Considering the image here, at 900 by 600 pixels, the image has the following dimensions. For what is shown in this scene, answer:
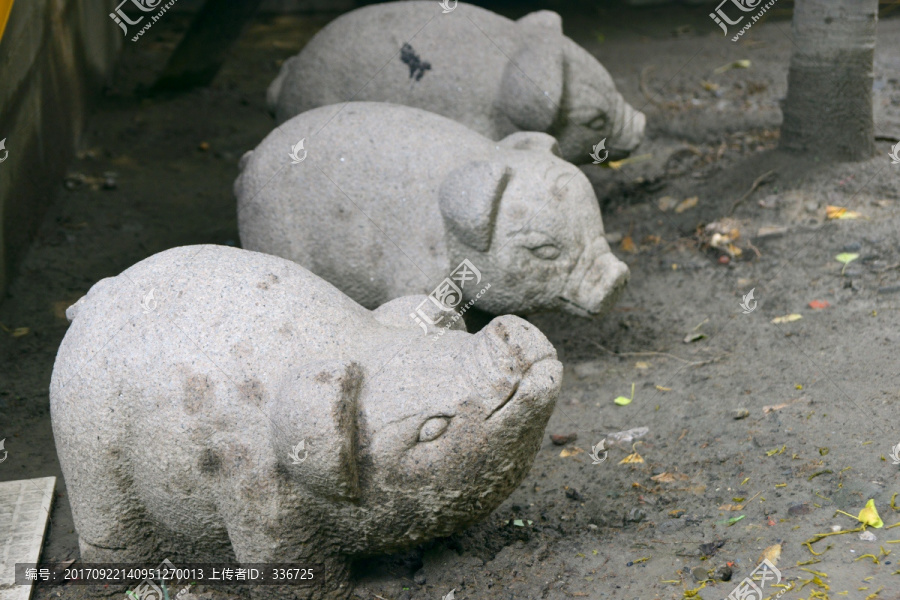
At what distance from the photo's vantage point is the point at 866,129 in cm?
589

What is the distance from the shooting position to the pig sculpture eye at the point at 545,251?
4.16 metres

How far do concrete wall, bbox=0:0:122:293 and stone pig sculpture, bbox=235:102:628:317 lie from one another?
205 centimetres

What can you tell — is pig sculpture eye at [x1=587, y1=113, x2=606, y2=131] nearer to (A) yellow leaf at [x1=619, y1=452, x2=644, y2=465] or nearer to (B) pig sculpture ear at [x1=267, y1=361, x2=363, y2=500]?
(A) yellow leaf at [x1=619, y1=452, x2=644, y2=465]

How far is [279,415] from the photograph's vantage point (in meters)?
2.84

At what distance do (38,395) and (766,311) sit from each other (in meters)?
3.77

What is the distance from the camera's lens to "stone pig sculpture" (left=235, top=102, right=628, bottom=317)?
4105 millimetres

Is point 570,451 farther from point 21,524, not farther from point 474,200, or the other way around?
point 21,524

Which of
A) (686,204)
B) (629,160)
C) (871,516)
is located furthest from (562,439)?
(629,160)

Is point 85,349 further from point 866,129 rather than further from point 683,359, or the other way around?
point 866,129

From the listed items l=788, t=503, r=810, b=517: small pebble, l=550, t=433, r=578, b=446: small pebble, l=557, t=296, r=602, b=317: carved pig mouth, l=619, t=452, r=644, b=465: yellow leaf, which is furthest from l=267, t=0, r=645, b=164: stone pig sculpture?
l=788, t=503, r=810, b=517: small pebble

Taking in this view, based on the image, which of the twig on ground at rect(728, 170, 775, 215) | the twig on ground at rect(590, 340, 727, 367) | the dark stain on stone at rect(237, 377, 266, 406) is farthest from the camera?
the twig on ground at rect(728, 170, 775, 215)

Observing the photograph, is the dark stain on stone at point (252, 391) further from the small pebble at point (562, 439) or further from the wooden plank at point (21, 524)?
the small pebble at point (562, 439)

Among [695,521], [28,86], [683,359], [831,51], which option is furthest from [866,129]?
[28,86]

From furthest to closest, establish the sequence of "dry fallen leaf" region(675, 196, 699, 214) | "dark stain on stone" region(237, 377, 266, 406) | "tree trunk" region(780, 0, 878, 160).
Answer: "dry fallen leaf" region(675, 196, 699, 214) < "tree trunk" region(780, 0, 878, 160) < "dark stain on stone" region(237, 377, 266, 406)
